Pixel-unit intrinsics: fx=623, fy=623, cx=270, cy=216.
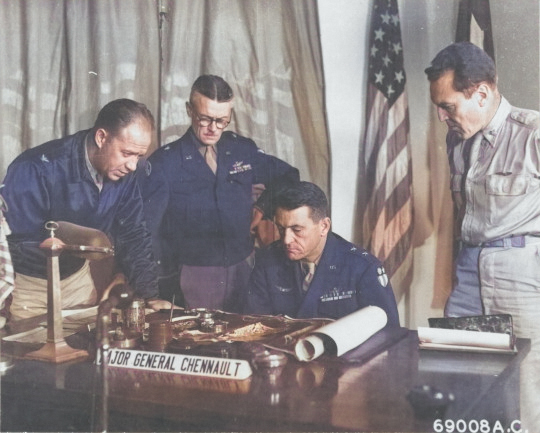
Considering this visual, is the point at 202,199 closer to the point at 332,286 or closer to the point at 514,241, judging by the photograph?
the point at 332,286

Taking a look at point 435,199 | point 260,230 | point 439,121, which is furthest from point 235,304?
point 439,121

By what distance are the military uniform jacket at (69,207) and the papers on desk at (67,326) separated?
0.31m

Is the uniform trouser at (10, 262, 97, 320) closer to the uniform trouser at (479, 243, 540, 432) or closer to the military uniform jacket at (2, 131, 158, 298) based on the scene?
the military uniform jacket at (2, 131, 158, 298)

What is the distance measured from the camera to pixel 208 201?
2975 millimetres

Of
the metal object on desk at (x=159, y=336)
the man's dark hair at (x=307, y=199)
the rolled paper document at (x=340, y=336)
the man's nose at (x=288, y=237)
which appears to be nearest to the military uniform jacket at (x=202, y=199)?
→ the man's dark hair at (x=307, y=199)

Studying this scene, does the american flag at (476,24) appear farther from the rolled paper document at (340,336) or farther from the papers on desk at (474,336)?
the rolled paper document at (340,336)

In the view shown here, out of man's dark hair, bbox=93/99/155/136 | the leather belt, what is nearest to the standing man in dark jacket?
man's dark hair, bbox=93/99/155/136

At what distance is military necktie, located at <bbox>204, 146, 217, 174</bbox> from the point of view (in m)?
2.98

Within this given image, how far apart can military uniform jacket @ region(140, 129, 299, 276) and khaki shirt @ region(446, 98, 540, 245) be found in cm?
84

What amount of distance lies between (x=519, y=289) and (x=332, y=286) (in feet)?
2.45

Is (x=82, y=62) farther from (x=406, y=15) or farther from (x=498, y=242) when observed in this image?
(x=498, y=242)

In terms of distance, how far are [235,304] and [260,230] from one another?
363mm

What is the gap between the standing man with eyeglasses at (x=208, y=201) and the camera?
2.90 meters

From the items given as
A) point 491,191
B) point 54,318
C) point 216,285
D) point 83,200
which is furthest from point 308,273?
point 83,200
